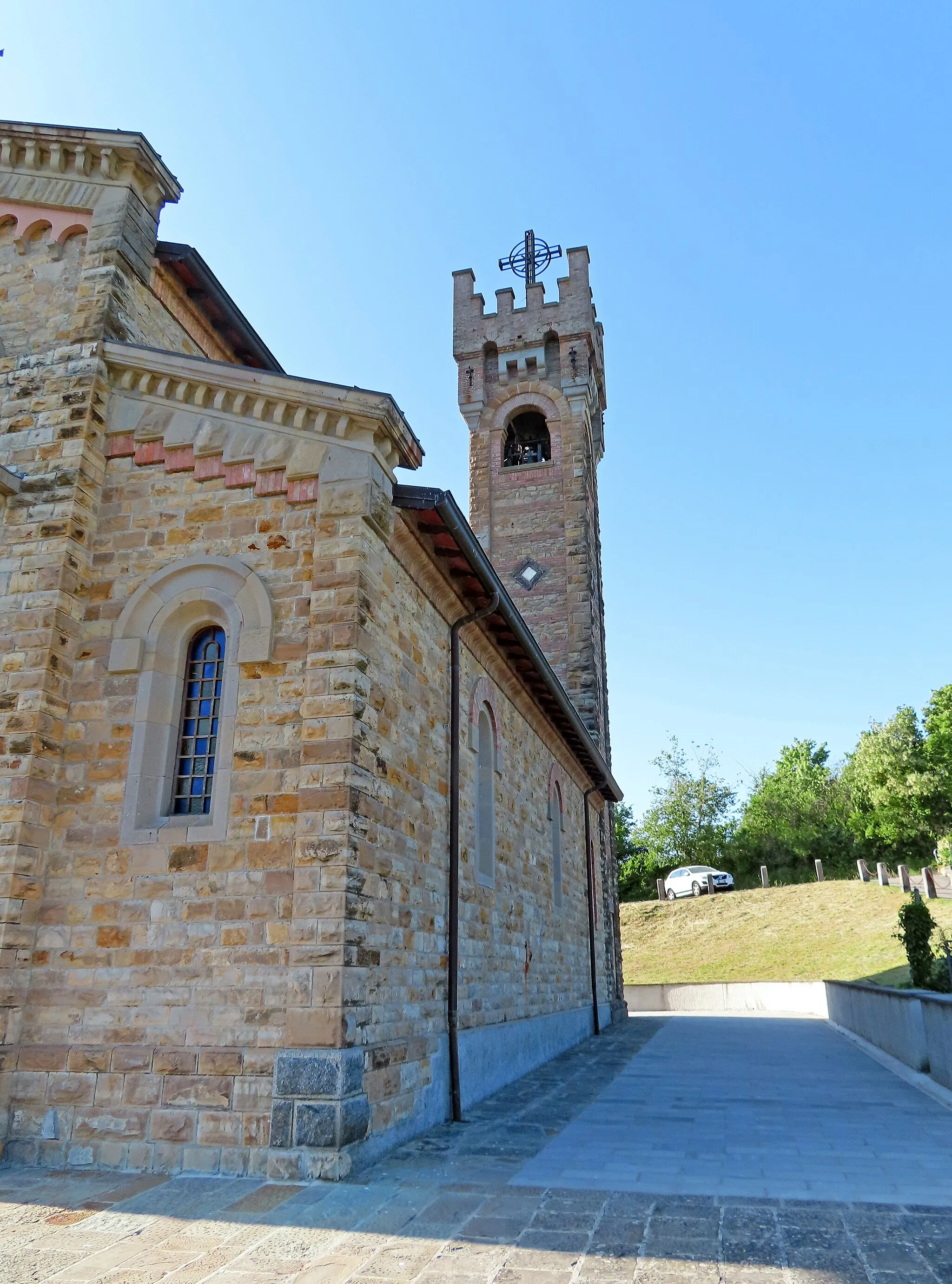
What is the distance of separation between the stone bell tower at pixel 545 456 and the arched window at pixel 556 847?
400 centimetres

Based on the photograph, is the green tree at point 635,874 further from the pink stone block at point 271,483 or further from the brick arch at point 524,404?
the pink stone block at point 271,483

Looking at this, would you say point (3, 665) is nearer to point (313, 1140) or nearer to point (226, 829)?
point (226, 829)

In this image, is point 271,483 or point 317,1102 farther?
point 271,483

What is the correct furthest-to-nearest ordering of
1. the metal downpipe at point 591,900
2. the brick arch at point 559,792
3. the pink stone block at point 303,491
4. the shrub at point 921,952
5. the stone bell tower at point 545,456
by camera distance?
the stone bell tower at point 545,456 → the metal downpipe at point 591,900 → the brick arch at point 559,792 → the shrub at point 921,952 → the pink stone block at point 303,491

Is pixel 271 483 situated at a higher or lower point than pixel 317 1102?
higher

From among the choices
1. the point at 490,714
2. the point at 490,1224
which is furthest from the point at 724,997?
the point at 490,1224

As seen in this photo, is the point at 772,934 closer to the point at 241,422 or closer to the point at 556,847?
the point at 556,847

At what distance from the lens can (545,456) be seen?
2311 centimetres

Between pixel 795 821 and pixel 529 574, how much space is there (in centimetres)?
4152

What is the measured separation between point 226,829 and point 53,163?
7033 millimetres

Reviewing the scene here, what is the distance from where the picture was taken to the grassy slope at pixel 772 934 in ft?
92.5

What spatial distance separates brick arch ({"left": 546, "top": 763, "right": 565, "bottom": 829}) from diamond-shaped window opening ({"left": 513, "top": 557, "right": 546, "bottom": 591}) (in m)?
5.60

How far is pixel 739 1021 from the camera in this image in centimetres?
2102

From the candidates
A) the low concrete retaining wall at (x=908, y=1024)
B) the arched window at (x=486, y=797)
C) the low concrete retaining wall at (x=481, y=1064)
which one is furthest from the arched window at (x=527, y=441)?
the low concrete retaining wall at (x=908, y=1024)
